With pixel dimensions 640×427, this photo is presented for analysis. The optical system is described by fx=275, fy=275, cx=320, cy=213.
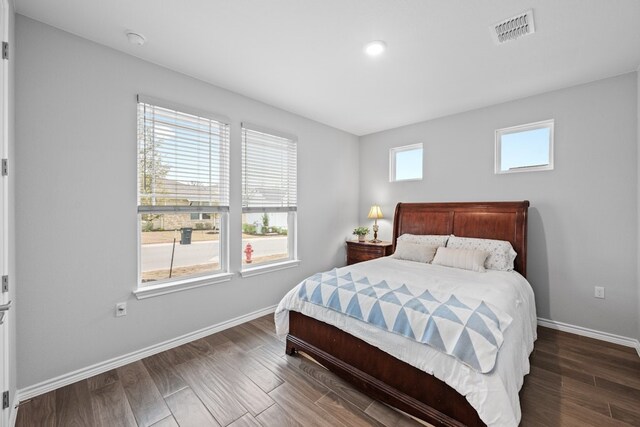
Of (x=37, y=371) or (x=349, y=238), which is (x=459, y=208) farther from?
(x=37, y=371)

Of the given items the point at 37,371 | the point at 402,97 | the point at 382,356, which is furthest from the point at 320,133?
the point at 37,371

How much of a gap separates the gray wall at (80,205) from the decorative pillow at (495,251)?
9.82ft

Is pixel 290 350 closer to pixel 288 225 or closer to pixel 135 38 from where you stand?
pixel 288 225

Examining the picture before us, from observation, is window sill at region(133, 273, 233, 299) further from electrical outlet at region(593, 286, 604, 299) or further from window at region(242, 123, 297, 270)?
electrical outlet at region(593, 286, 604, 299)

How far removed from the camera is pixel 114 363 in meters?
2.26

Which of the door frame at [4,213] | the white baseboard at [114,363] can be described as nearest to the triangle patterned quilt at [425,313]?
the white baseboard at [114,363]

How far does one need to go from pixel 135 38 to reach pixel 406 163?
3.64 metres

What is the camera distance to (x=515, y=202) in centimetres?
320

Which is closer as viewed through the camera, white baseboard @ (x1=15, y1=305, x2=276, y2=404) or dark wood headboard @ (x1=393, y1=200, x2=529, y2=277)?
white baseboard @ (x1=15, y1=305, x2=276, y2=404)

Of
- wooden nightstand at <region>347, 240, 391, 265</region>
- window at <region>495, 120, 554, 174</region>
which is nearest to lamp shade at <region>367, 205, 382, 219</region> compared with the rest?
A: wooden nightstand at <region>347, 240, 391, 265</region>

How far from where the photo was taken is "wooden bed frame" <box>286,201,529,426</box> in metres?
1.61

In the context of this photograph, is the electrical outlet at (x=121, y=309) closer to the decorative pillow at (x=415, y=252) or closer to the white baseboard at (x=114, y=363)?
the white baseboard at (x=114, y=363)

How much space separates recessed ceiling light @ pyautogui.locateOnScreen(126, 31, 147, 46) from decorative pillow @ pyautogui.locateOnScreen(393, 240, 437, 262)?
10.8ft

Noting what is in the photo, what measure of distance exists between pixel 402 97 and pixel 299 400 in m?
3.19
